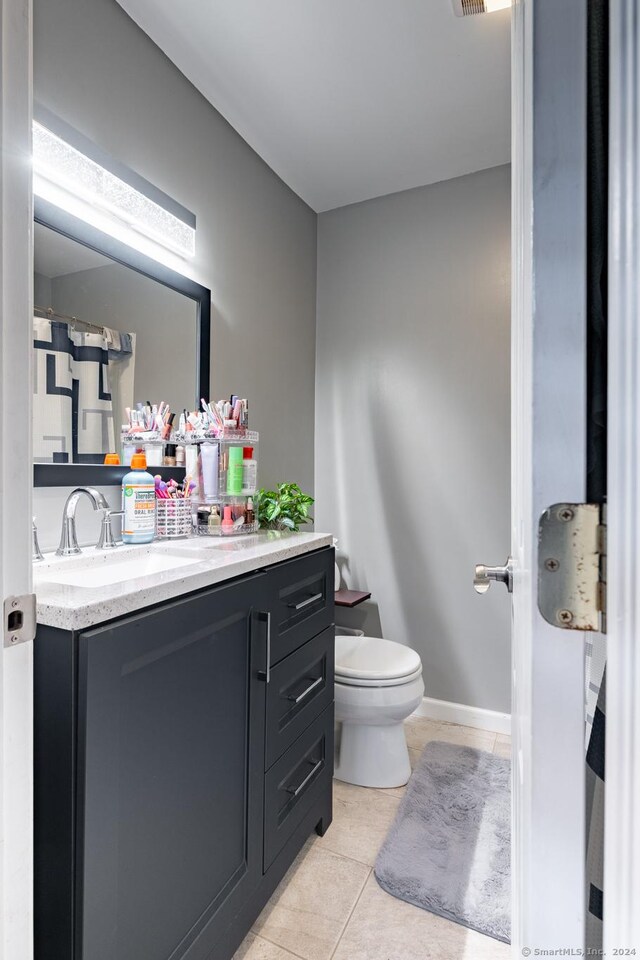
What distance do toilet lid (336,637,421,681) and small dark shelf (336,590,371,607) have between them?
190 millimetres

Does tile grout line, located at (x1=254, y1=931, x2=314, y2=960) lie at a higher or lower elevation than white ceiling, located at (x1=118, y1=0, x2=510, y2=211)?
lower

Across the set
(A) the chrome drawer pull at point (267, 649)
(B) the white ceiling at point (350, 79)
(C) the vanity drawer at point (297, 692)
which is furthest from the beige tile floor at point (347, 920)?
(B) the white ceiling at point (350, 79)

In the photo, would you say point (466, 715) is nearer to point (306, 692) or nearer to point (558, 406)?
point (306, 692)

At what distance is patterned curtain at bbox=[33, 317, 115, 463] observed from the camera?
1.33 m

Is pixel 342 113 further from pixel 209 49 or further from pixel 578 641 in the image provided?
pixel 578 641

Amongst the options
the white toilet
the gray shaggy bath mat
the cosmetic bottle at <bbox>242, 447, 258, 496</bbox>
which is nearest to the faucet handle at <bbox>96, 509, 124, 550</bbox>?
the cosmetic bottle at <bbox>242, 447, 258, 496</bbox>

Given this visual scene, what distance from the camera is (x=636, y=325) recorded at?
0.36m

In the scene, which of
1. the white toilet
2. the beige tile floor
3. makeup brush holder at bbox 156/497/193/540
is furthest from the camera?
the white toilet

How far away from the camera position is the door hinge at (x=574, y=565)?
38 cm

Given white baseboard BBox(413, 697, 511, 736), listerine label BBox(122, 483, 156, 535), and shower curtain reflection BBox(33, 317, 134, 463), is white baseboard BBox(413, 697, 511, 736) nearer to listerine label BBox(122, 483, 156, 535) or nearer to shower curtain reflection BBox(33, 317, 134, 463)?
listerine label BBox(122, 483, 156, 535)

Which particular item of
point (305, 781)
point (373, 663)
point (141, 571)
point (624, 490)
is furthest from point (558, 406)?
point (373, 663)

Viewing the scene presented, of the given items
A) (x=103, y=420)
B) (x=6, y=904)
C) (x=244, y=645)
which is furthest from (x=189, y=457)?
(x=6, y=904)

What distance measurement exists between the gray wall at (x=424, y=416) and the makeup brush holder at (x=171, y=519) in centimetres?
123

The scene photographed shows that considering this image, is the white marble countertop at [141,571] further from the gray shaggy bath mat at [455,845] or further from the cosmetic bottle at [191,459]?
the gray shaggy bath mat at [455,845]
